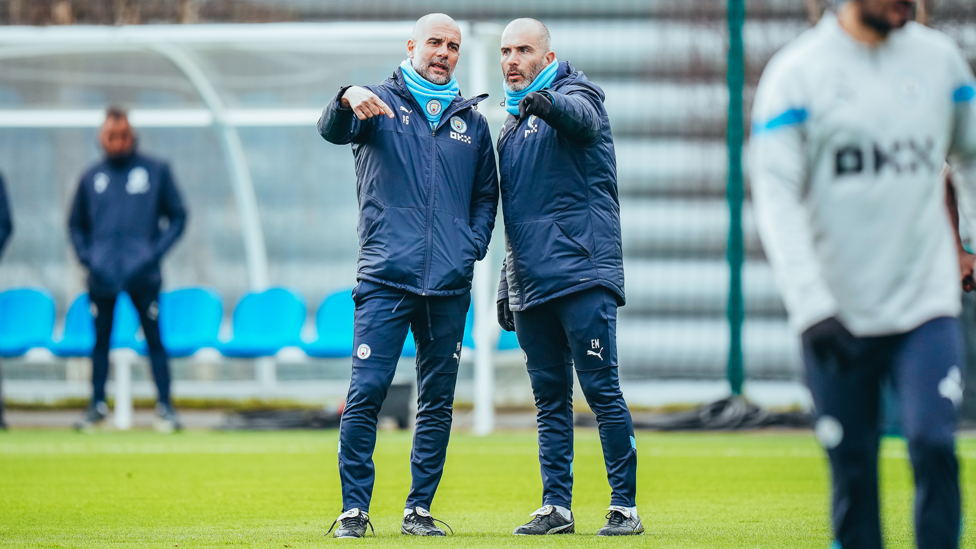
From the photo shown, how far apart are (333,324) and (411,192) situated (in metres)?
7.11

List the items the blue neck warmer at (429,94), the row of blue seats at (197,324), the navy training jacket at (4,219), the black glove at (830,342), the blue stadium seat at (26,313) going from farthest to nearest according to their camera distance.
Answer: the blue stadium seat at (26,313) → the row of blue seats at (197,324) → the navy training jacket at (4,219) → the blue neck warmer at (429,94) → the black glove at (830,342)

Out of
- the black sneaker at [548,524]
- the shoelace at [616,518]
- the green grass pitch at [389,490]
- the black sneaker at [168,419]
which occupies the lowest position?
the black sneaker at [168,419]

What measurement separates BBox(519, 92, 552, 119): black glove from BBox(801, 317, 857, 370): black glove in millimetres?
2041

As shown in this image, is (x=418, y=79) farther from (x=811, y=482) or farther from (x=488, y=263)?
(x=488, y=263)

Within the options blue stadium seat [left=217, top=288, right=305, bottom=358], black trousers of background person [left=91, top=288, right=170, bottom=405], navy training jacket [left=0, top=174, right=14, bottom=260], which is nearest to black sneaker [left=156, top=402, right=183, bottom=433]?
black trousers of background person [left=91, top=288, right=170, bottom=405]

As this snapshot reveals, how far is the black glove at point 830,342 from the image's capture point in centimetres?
314

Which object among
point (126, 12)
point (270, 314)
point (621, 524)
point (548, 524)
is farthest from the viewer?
point (126, 12)

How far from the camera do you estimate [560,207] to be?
17.9 feet

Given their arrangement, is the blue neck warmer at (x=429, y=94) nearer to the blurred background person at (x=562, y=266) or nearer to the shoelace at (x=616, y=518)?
the blurred background person at (x=562, y=266)

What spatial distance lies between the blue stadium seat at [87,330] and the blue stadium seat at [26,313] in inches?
12.7

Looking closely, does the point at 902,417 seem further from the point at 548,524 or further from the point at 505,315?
the point at 505,315

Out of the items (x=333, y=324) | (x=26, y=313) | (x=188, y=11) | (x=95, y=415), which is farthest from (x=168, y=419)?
(x=188, y=11)

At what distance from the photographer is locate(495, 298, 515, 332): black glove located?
5.83 metres

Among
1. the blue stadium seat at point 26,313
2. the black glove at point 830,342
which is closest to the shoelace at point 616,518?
the black glove at point 830,342
